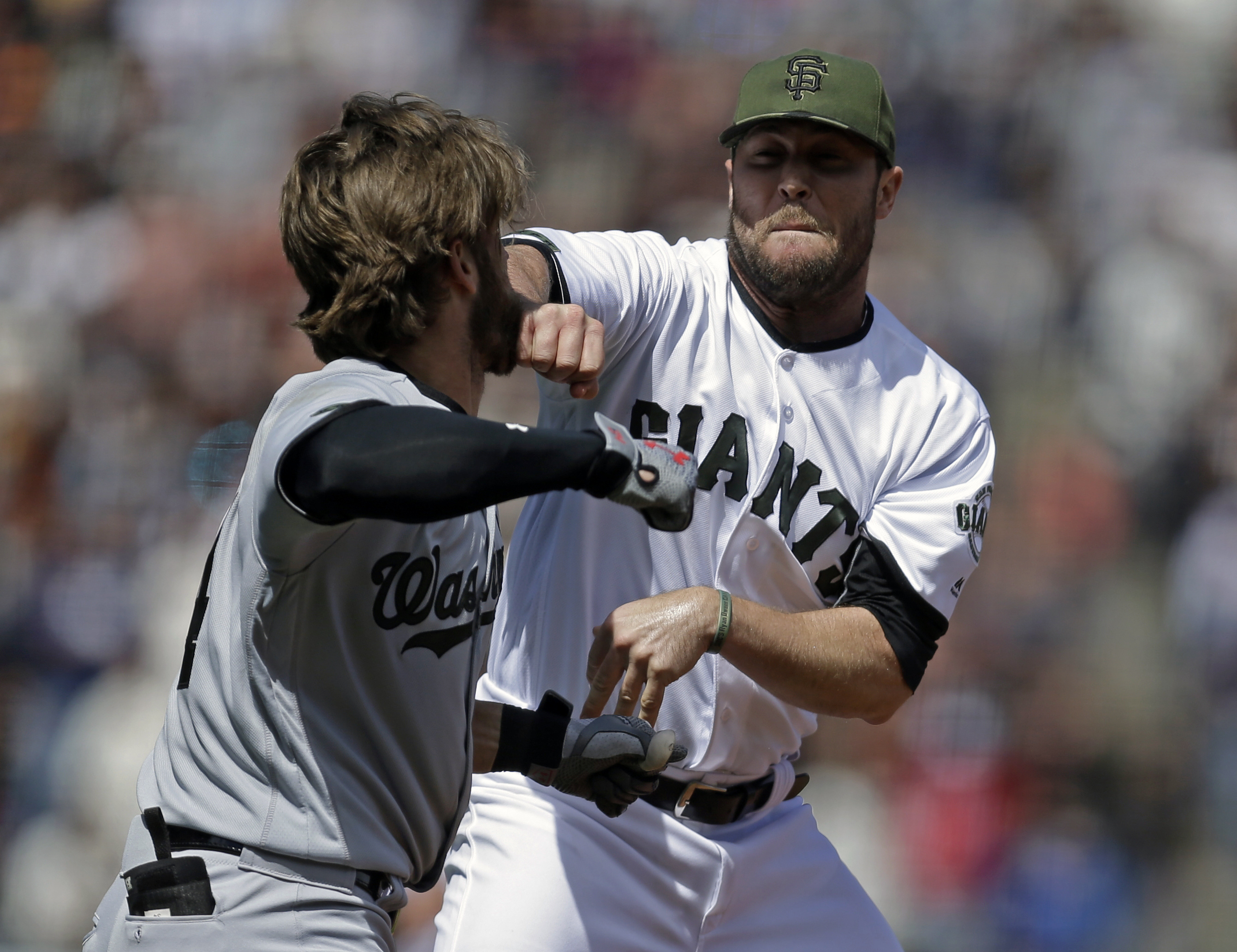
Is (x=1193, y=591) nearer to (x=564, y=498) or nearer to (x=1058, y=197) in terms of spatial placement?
(x=1058, y=197)

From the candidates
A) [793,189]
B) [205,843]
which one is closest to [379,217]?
[205,843]

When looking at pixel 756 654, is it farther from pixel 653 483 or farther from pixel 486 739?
pixel 653 483

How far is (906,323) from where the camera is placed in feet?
13.5

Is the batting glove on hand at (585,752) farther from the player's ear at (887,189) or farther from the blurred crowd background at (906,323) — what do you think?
the blurred crowd background at (906,323)

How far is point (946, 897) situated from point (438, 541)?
9.35ft

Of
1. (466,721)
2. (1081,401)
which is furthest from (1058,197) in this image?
(466,721)

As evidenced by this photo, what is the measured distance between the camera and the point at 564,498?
8.54ft

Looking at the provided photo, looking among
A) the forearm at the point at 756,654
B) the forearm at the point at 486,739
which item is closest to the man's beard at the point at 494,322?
the forearm at the point at 756,654

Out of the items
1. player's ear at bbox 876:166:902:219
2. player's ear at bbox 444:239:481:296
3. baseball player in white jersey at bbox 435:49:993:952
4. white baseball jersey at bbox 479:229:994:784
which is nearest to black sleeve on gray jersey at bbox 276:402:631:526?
player's ear at bbox 444:239:481:296

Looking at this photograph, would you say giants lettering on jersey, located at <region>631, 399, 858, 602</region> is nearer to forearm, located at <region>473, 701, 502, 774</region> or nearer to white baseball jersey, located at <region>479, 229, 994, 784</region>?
white baseball jersey, located at <region>479, 229, 994, 784</region>

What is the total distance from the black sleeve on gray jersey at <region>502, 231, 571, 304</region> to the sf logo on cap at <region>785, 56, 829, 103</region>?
0.65 meters

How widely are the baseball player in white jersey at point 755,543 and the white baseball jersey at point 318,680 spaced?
778mm

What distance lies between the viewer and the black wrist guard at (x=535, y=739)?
2080mm

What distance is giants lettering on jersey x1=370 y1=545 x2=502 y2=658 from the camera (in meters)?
1.58
